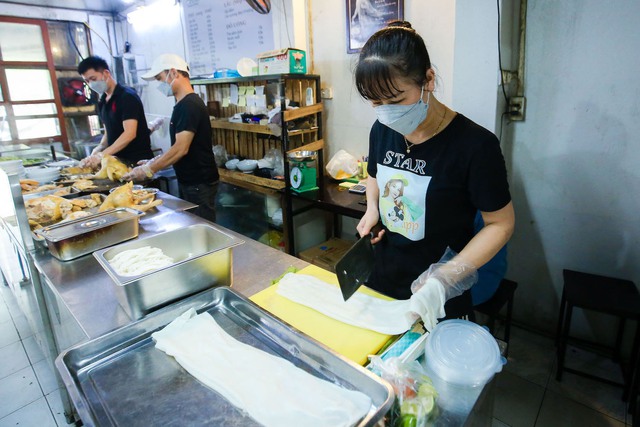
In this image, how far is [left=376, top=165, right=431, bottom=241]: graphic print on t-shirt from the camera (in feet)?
4.46

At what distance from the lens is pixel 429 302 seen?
3.53 feet

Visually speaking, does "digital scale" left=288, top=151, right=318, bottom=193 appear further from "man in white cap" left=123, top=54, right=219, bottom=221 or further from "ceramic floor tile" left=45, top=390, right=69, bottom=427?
"ceramic floor tile" left=45, top=390, right=69, bottom=427

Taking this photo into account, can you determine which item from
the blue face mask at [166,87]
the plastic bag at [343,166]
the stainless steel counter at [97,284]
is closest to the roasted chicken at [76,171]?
the blue face mask at [166,87]

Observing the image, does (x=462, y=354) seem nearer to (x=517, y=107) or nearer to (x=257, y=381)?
(x=257, y=381)

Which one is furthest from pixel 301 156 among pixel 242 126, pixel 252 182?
pixel 242 126

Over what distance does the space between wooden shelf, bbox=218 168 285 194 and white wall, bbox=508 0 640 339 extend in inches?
74.8

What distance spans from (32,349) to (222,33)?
358 cm

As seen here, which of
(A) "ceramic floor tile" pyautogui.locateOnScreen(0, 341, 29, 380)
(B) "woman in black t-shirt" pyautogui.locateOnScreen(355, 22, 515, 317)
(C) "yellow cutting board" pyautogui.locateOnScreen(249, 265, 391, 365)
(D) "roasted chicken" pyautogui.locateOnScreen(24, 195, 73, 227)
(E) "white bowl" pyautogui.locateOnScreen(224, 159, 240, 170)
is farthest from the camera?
(E) "white bowl" pyautogui.locateOnScreen(224, 159, 240, 170)

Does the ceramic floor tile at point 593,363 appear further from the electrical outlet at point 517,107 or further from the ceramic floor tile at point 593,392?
the electrical outlet at point 517,107

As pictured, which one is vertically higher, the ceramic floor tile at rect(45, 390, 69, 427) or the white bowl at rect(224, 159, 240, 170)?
the white bowl at rect(224, 159, 240, 170)

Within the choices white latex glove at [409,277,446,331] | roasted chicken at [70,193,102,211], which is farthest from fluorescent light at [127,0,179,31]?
white latex glove at [409,277,446,331]

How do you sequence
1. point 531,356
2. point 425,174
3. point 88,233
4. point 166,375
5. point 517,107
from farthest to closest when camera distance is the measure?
point 531,356, point 517,107, point 88,233, point 425,174, point 166,375

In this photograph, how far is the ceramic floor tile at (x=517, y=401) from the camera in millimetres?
2100

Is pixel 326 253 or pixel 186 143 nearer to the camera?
pixel 186 143
